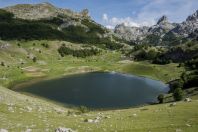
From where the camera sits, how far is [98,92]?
527 feet

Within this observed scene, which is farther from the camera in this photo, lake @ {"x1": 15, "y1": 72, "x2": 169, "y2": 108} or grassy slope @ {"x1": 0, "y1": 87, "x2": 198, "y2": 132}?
lake @ {"x1": 15, "y1": 72, "x2": 169, "y2": 108}

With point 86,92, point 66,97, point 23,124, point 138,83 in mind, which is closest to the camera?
point 23,124

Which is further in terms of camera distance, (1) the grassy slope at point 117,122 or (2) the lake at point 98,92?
(2) the lake at point 98,92

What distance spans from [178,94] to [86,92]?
7023cm

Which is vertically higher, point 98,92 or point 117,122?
point 117,122

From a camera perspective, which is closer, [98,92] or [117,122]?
[117,122]

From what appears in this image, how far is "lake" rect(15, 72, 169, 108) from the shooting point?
5246 inches

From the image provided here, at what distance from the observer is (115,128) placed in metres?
38.8

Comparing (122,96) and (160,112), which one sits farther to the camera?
(122,96)

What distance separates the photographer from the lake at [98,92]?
→ 133 m

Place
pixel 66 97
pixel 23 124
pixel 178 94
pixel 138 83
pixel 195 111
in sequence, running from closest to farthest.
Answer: pixel 23 124 < pixel 195 111 < pixel 178 94 < pixel 66 97 < pixel 138 83

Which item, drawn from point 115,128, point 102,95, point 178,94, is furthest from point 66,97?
point 115,128

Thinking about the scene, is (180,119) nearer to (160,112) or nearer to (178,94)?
(160,112)

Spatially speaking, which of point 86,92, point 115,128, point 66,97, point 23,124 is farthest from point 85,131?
point 86,92
